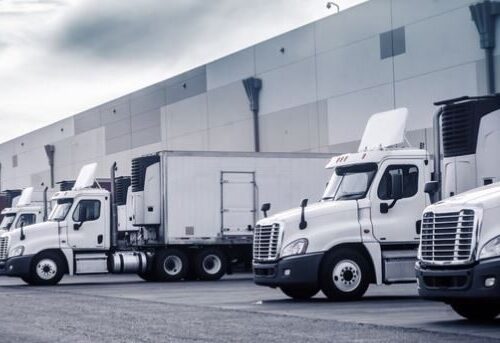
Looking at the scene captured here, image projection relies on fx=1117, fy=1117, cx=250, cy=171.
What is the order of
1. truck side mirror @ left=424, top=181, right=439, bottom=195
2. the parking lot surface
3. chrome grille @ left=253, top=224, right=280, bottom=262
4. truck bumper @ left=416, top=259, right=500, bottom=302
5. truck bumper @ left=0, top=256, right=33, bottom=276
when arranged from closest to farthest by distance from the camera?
1. the parking lot surface
2. truck bumper @ left=416, top=259, right=500, bottom=302
3. truck side mirror @ left=424, top=181, right=439, bottom=195
4. chrome grille @ left=253, top=224, right=280, bottom=262
5. truck bumper @ left=0, top=256, right=33, bottom=276

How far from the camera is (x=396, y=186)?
2012 centimetres

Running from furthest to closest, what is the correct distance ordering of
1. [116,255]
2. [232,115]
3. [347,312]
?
[232,115] → [116,255] → [347,312]

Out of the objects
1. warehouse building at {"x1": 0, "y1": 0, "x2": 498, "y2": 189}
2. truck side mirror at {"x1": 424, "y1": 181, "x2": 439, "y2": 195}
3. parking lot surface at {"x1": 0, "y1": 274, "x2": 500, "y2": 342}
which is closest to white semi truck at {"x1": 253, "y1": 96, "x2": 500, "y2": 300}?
parking lot surface at {"x1": 0, "y1": 274, "x2": 500, "y2": 342}

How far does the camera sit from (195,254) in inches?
1217

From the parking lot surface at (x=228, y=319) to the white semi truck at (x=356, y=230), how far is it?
47 centimetres

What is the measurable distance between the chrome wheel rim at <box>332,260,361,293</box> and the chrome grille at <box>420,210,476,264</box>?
16.7 feet

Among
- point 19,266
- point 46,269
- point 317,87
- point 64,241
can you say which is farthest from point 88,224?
point 317,87

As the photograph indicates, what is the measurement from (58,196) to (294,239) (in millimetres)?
13032

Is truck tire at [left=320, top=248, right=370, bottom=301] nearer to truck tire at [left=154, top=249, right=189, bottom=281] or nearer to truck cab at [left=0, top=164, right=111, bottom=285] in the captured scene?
truck tire at [left=154, top=249, right=189, bottom=281]

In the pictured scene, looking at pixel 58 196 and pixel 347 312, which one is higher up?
pixel 58 196

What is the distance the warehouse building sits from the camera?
34594 millimetres

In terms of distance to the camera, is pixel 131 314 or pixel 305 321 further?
pixel 131 314

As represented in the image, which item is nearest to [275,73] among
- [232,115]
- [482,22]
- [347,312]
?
[232,115]

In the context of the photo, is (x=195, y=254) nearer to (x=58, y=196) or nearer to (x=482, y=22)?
(x=58, y=196)
